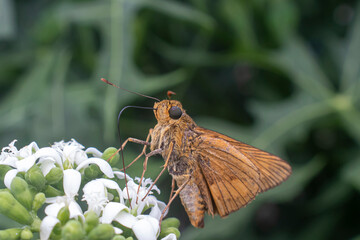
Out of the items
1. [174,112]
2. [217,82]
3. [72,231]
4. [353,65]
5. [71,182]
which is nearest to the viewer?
[72,231]

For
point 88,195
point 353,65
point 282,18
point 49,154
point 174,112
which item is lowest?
point 88,195

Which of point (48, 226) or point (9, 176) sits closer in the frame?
point (48, 226)

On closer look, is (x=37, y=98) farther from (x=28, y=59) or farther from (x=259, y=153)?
(x=259, y=153)

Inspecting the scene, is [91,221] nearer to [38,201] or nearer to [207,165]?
[38,201]

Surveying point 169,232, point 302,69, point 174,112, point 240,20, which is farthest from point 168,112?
point 302,69

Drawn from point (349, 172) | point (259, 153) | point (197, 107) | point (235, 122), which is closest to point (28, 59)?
point (197, 107)

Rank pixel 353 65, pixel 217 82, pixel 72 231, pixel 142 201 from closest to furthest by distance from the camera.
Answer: pixel 72 231 < pixel 142 201 < pixel 353 65 < pixel 217 82
